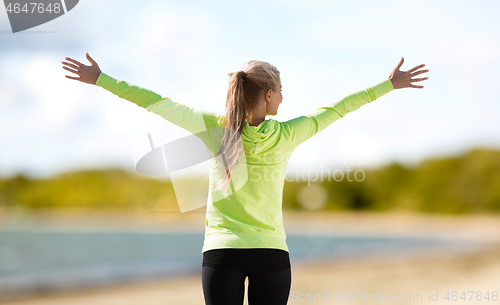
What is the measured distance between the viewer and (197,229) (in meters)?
42.0

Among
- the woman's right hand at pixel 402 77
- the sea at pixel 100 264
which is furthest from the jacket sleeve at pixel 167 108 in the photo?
the sea at pixel 100 264

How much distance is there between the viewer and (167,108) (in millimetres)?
1473

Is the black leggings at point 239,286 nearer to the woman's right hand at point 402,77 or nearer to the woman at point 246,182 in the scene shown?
the woman at point 246,182

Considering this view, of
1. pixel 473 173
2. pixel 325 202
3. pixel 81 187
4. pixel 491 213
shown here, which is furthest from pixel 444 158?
pixel 81 187

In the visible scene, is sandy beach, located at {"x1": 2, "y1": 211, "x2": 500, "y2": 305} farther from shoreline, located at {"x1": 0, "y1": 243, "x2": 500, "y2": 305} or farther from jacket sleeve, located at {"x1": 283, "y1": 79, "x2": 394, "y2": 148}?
jacket sleeve, located at {"x1": 283, "y1": 79, "x2": 394, "y2": 148}

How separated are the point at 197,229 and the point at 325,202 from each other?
43.8 feet

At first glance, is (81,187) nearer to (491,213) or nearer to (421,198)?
(421,198)

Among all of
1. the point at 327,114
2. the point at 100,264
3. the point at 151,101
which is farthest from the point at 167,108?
the point at 100,264

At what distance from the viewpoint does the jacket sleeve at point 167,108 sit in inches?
57.2

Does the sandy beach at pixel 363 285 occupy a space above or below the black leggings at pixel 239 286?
below

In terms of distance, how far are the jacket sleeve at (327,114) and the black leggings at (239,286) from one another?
48 centimetres

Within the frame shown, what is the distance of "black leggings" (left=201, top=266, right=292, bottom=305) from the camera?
1.38m

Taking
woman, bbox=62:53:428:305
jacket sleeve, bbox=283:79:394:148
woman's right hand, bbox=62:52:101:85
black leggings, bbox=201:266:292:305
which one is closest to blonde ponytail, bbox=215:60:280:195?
Answer: woman, bbox=62:53:428:305

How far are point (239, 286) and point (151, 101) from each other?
733 mm
